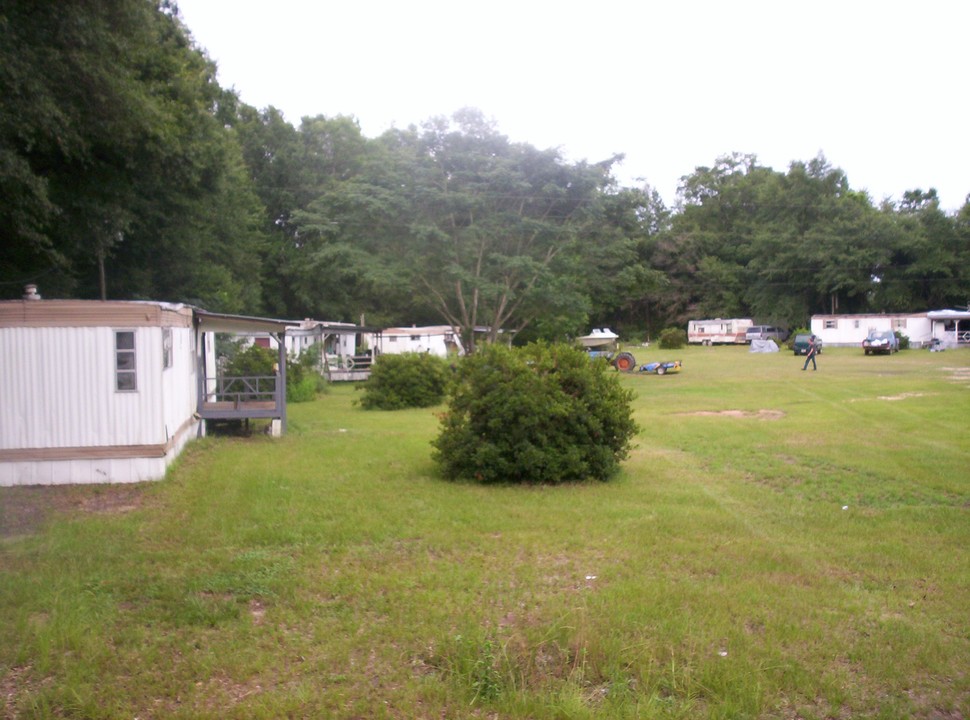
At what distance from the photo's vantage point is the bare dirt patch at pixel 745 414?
18672 mm

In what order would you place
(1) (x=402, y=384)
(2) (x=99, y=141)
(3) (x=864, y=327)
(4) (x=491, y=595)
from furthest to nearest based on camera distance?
(3) (x=864, y=327) → (1) (x=402, y=384) → (2) (x=99, y=141) → (4) (x=491, y=595)

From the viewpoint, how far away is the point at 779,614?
567 cm

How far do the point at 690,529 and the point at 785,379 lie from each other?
75.0ft

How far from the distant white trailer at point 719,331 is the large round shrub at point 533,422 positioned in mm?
53366

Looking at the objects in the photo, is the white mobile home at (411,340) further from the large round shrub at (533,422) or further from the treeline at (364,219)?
the large round shrub at (533,422)

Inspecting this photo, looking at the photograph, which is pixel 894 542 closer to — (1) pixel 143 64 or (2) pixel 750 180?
(1) pixel 143 64

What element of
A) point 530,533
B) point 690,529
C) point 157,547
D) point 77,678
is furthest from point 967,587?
point 157,547

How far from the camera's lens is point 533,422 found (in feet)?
35.6

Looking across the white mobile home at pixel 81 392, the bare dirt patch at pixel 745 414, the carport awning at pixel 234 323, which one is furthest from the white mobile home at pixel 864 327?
the white mobile home at pixel 81 392

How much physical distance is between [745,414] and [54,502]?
48.0 ft

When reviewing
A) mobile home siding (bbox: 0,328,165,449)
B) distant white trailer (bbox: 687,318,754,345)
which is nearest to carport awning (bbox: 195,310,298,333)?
mobile home siding (bbox: 0,328,165,449)

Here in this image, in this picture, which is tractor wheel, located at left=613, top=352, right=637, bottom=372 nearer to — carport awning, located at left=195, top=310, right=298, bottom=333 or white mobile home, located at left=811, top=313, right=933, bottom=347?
carport awning, located at left=195, top=310, right=298, bottom=333

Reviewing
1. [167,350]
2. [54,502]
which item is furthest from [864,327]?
[54,502]

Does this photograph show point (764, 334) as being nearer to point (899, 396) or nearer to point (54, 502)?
point (899, 396)
